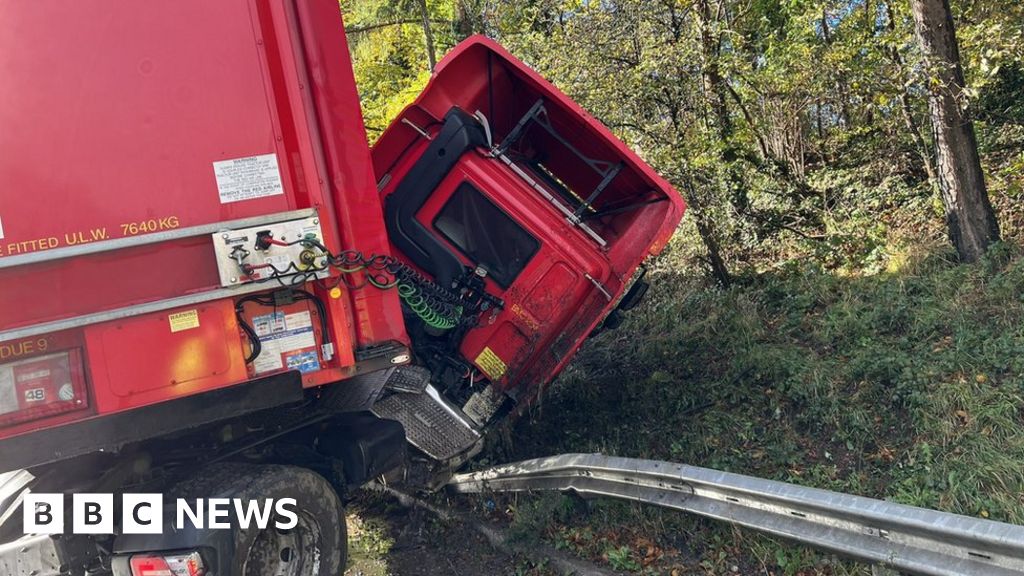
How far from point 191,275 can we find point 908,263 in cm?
587

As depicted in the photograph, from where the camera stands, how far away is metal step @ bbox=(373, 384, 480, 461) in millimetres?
4082

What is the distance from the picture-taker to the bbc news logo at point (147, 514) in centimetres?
319

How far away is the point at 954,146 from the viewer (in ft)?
20.0

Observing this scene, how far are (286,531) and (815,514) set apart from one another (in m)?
2.36

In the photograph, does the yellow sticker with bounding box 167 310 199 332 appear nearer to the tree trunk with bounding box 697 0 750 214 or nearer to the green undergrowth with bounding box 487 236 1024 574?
the green undergrowth with bounding box 487 236 1024 574

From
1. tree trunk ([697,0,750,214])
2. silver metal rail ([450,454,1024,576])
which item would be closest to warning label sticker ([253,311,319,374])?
silver metal rail ([450,454,1024,576])

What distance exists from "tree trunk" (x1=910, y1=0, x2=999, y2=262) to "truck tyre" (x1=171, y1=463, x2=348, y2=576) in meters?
5.40

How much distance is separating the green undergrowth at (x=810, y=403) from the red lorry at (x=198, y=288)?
3.99ft

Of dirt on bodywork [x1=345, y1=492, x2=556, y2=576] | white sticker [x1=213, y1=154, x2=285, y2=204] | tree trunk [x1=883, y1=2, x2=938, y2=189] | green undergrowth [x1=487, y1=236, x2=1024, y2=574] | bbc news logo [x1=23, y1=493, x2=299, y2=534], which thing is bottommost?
dirt on bodywork [x1=345, y1=492, x2=556, y2=576]

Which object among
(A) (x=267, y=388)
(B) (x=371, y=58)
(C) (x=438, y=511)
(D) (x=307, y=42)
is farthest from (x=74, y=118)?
(B) (x=371, y=58)

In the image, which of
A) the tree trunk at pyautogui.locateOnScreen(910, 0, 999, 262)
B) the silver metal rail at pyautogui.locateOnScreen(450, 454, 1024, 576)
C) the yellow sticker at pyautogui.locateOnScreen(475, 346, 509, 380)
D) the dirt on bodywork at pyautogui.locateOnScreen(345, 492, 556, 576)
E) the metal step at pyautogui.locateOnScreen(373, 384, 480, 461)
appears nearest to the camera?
the silver metal rail at pyautogui.locateOnScreen(450, 454, 1024, 576)

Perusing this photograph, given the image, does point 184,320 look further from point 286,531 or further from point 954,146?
point 954,146

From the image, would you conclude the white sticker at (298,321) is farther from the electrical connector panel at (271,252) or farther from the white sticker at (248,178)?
the white sticker at (248,178)

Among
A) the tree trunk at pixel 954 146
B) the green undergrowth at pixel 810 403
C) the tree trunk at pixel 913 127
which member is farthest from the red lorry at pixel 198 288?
the tree trunk at pixel 913 127
